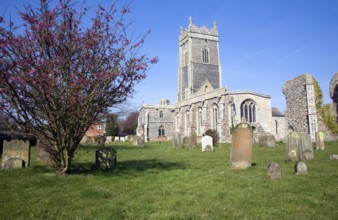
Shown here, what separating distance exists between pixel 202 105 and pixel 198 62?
1521cm

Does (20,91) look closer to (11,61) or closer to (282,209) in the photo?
(11,61)

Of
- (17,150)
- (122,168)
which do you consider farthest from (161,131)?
(122,168)

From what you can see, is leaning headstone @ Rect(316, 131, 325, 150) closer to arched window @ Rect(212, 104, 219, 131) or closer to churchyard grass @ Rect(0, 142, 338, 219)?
churchyard grass @ Rect(0, 142, 338, 219)

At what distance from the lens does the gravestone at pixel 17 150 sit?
30.7ft

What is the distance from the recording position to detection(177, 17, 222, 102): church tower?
160 feet

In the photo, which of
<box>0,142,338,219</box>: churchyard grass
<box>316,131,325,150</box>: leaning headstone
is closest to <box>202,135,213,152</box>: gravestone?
<box>316,131,325,150</box>: leaning headstone

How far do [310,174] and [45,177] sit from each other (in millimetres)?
6904

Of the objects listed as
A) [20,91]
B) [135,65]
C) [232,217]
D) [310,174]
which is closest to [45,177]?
[20,91]

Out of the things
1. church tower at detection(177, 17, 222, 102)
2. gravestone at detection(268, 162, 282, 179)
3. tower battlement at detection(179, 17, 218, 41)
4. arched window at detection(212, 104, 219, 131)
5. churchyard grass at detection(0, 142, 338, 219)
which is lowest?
churchyard grass at detection(0, 142, 338, 219)

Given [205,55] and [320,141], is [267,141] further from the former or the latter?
[205,55]

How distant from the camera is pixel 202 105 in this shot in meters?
36.9

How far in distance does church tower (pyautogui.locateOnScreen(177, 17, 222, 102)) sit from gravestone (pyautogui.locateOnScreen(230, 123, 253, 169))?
3897cm

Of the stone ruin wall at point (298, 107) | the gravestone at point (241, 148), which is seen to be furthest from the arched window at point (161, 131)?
the gravestone at point (241, 148)

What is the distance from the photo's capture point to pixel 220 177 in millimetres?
6621
